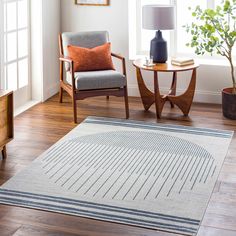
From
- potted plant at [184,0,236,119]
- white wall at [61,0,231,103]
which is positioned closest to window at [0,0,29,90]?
white wall at [61,0,231,103]

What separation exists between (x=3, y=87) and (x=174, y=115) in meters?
1.70

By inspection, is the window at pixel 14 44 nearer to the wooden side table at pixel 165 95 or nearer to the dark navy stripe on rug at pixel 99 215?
the wooden side table at pixel 165 95

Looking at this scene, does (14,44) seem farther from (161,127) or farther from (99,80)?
(161,127)

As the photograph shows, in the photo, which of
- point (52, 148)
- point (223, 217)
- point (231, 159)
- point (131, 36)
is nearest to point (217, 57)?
point (131, 36)

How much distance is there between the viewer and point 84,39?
5953mm

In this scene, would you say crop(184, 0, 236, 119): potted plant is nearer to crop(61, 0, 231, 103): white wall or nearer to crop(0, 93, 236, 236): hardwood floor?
crop(0, 93, 236, 236): hardwood floor

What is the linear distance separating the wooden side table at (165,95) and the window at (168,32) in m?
0.58

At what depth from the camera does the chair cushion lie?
5.39 m

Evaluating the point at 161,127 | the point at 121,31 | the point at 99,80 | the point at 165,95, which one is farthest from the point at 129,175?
the point at 121,31

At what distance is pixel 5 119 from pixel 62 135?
2.35 ft

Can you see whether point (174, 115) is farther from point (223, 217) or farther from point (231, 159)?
point (223, 217)

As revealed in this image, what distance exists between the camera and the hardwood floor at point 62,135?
332 centimetres

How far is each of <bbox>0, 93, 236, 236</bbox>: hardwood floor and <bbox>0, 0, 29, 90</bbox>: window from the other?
14.6 inches

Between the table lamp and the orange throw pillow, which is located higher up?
the table lamp
